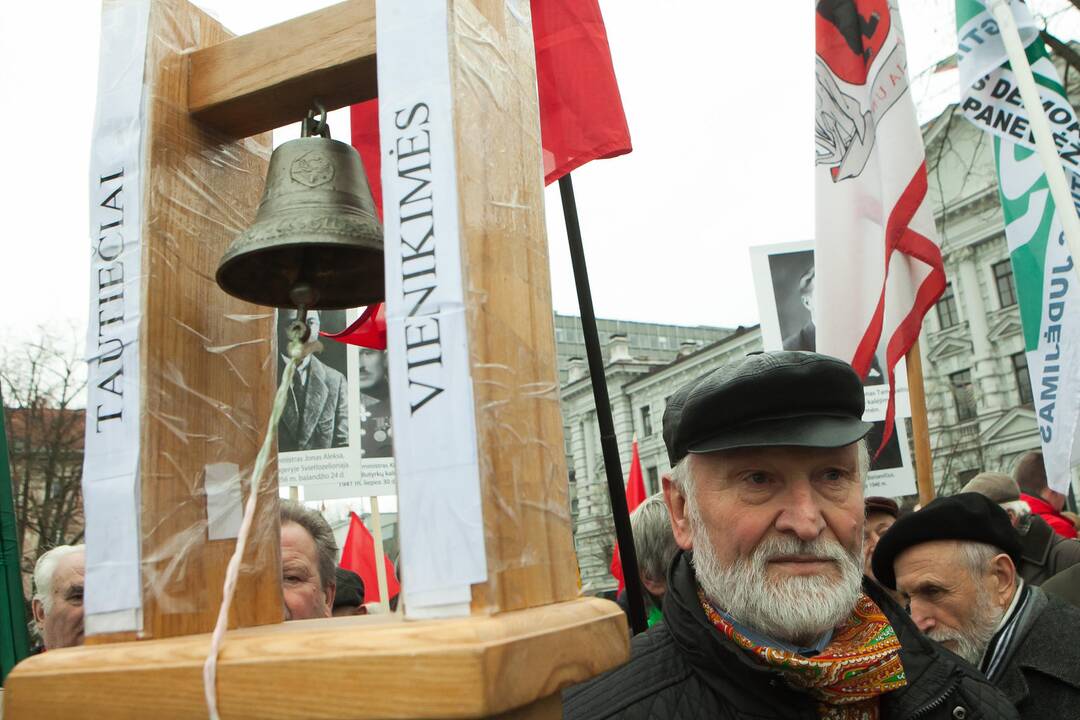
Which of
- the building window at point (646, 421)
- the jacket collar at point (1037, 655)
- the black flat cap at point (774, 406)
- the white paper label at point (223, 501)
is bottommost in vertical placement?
the jacket collar at point (1037, 655)

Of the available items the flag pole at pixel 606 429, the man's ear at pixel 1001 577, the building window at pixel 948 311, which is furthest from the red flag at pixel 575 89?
the building window at pixel 948 311

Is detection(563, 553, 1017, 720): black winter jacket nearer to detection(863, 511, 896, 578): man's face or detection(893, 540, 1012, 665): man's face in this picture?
detection(893, 540, 1012, 665): man's face

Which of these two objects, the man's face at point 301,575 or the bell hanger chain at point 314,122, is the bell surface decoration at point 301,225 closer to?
the bell hanger chain at point 314,122

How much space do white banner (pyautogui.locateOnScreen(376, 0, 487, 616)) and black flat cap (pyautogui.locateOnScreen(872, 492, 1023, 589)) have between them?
96.9 inches

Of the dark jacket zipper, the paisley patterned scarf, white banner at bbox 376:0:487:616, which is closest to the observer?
white banner at bbox 376:0:487:616

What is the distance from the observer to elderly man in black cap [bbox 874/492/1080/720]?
2678 mm

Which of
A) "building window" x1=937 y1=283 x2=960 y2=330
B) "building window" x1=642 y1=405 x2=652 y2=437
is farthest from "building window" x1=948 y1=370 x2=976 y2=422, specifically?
"building window" x1=642 y1=405 x2=652 y2=437

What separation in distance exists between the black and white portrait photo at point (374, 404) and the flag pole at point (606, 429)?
9.66 feet

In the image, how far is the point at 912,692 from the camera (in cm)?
184

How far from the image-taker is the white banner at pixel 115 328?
1.38 metres

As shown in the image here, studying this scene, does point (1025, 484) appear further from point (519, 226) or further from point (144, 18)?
point (144, 18)

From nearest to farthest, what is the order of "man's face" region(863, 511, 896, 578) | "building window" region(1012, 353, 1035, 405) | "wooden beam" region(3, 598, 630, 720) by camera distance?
"wooden beam" region(3, 598, 630, 720), "man's face" region(863, 511, 896, 578), "building window" region(1012, 353, 1035, 405)

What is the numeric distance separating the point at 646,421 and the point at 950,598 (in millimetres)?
43107

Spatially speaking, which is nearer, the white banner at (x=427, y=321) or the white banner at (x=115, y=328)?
the white banner at (x=427, y=321)
